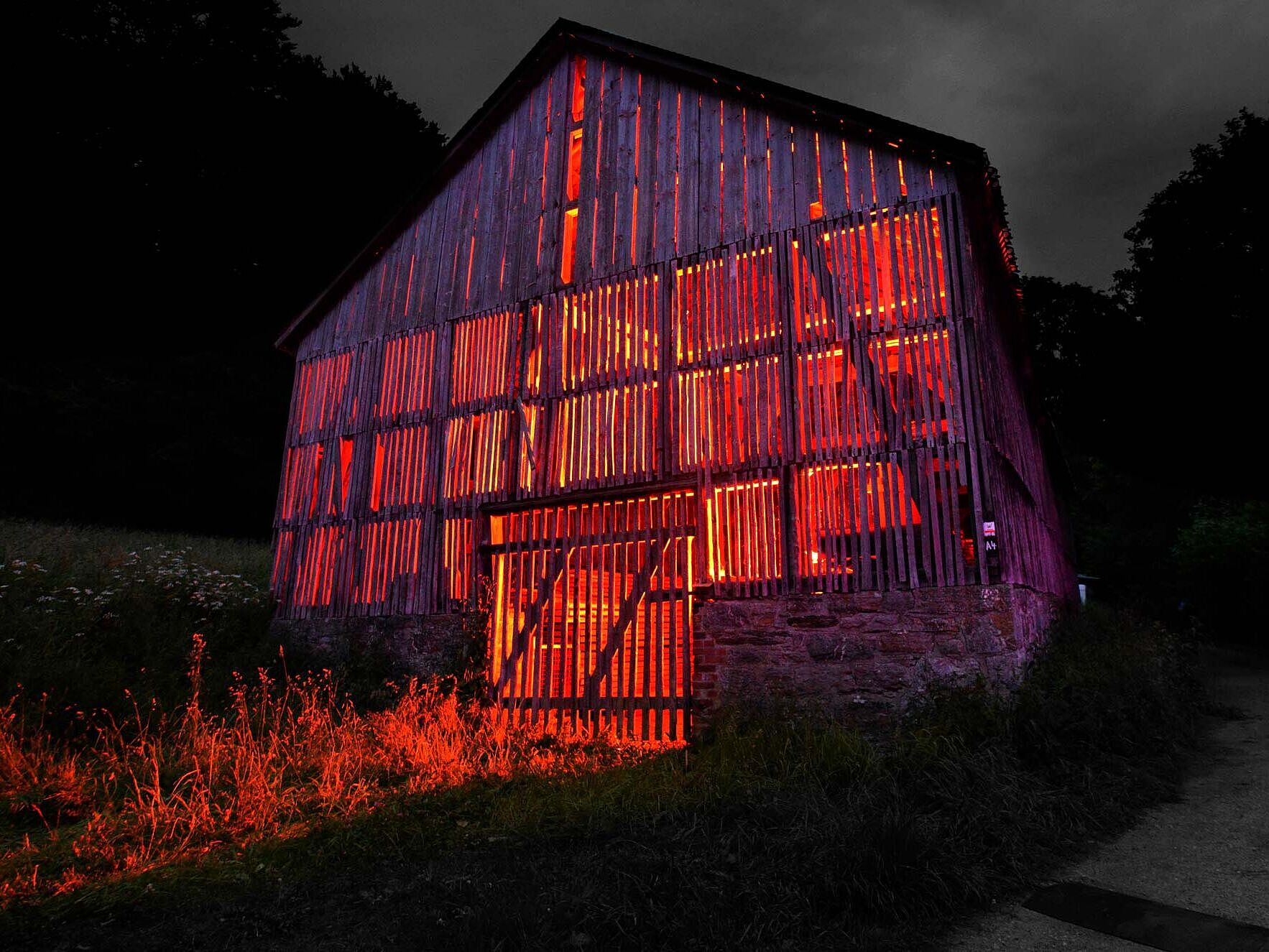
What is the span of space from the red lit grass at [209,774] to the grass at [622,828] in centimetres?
4

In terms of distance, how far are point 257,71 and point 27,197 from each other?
953cm

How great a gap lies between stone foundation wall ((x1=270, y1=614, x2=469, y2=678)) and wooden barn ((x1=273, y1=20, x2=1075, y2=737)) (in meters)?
0.05

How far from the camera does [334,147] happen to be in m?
28.2


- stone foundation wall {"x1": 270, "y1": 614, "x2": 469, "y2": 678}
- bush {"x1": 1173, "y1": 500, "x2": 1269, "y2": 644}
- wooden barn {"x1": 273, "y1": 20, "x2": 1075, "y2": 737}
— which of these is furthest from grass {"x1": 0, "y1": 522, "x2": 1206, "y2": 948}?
bush {"x1": 1173, "y1": 500, "x2": 1269, "y2": 644}

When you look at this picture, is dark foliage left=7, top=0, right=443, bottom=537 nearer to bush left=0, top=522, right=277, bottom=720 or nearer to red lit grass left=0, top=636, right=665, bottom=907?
bush left=0, top=522, right=277, bottom=720

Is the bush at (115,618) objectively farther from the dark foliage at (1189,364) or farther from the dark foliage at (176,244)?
the dark foliage at (1189,364)

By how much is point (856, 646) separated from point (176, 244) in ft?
85.2

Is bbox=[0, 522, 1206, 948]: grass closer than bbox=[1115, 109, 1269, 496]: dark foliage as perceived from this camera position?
Yes

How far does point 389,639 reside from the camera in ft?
34.9

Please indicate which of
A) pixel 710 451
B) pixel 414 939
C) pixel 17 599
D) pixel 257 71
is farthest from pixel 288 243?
pixel 414 939

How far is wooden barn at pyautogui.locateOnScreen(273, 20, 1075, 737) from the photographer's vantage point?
25.3 ft

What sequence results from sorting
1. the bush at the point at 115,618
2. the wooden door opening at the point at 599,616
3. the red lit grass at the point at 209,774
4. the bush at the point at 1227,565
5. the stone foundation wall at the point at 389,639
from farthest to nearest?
the bush at the point at 1227,565, the stone foundation wall at the point at 389,639, the wooden door opening at the point at 599,616, the bush at the point at 115,618, the red lit grass at the point at 209,774

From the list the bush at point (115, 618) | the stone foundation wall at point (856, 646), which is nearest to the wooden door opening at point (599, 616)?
the stone foundation wall at point (856, 646)

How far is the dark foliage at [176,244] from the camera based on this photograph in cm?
2012
